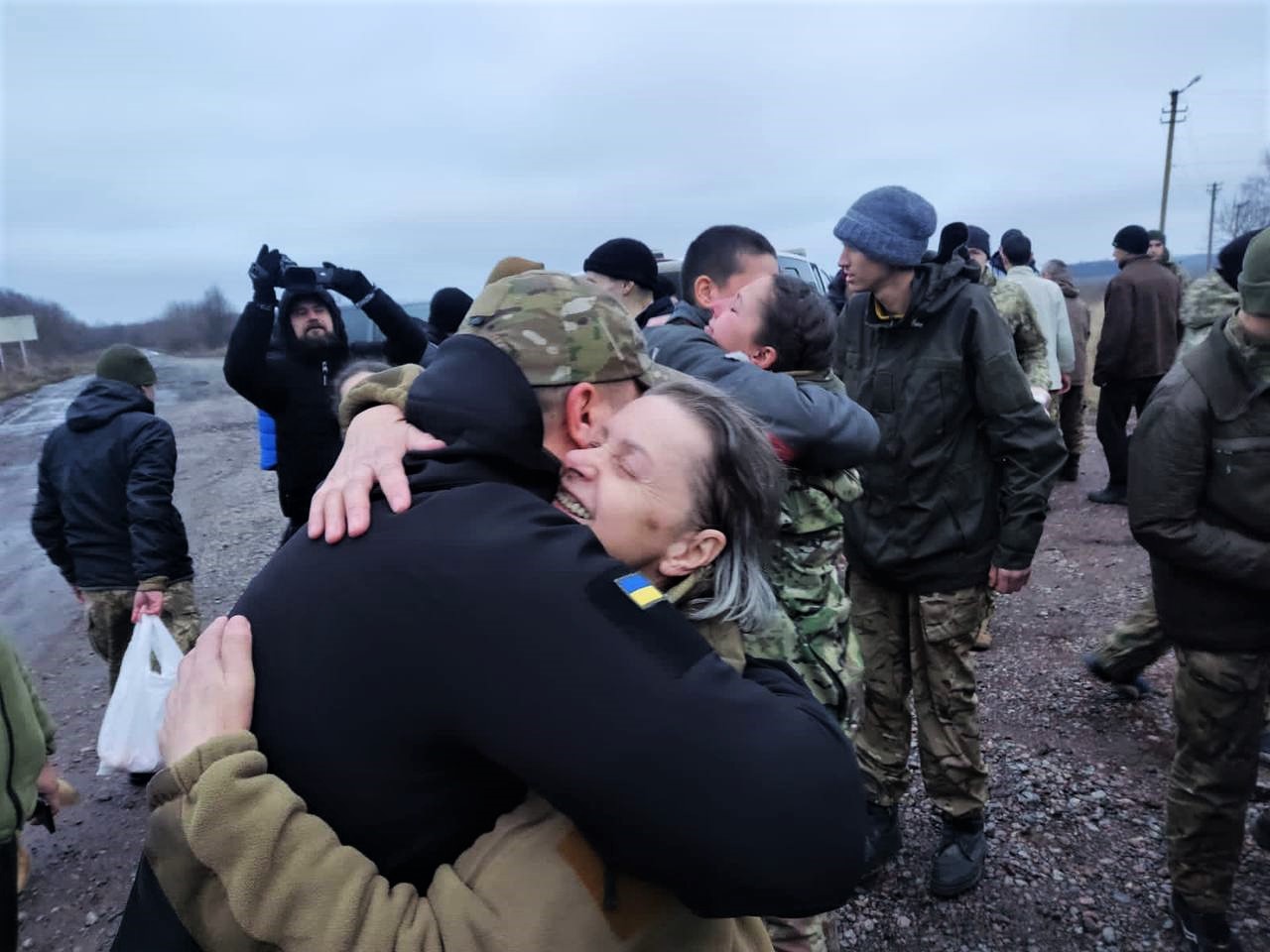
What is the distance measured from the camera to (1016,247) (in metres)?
8.10

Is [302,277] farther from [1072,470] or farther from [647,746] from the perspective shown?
[1072,470]

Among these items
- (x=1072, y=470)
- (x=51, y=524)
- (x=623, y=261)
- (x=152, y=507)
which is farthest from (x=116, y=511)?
(x=1072, y=470)

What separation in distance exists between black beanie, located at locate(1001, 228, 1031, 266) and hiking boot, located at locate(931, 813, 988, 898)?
6.37 meters

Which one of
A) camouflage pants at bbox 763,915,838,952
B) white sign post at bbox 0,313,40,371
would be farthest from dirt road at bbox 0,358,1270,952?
white sign post at bbox 0,313,40,371

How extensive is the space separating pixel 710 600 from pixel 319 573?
665 mm

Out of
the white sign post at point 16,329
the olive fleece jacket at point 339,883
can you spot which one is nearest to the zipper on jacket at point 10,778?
the olive fleece jacket at point 339,883

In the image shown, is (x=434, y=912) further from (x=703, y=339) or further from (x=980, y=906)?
(x=980, y=906)

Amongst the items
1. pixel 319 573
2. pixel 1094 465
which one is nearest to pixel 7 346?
pixel 1094 465

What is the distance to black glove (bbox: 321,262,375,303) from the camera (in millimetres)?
4805

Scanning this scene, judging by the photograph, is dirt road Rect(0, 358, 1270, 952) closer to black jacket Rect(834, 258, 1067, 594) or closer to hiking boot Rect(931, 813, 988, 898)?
hiking boot Rect(931, 813, 988, 898)

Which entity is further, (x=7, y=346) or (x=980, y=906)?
(x=7, y=346)

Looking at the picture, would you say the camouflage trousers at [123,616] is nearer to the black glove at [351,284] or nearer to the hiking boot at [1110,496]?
the black glove at [351,284]

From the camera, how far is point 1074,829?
3598mm

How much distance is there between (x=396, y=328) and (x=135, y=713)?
7.87 ft
